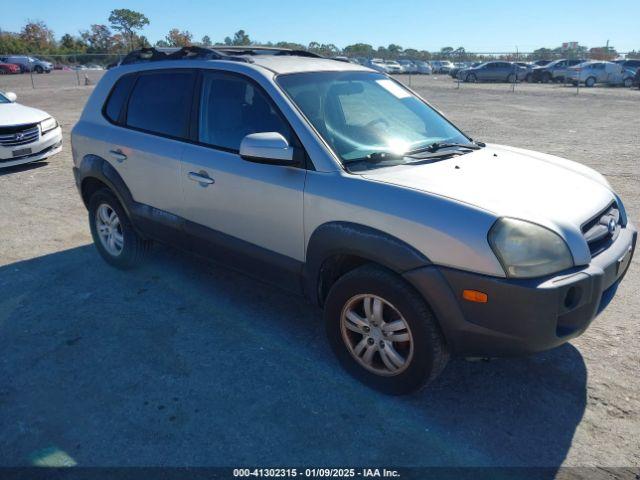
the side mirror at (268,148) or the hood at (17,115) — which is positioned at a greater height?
the side mirror at (268,148)

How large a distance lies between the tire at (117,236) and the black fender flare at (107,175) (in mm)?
160

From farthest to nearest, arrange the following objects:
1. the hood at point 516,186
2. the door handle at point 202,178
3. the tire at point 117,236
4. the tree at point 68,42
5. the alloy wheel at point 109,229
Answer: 1. the tree at point 68,42
2. the alloy wheel at point 109,229
3. the tire at point 117,236
4. the door handle at point 202,178
5. the hood at point 516,186

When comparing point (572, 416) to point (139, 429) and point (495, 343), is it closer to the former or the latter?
point (495, 343)

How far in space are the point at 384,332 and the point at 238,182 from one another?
54.3 inches

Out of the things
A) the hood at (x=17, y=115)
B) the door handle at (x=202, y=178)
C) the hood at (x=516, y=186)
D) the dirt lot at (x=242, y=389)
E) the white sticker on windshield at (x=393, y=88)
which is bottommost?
the dirt lot at (x=242, y=389)

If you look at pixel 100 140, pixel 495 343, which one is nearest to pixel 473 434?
pixel 495 343

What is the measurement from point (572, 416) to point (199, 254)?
272 cm

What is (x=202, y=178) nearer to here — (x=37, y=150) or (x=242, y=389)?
(x=242, y=389)

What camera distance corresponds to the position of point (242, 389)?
315 centimetres

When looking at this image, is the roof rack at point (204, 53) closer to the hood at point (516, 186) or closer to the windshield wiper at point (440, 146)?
the windshield wiper at point (440, 146)

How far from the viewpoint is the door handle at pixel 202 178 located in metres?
3.72

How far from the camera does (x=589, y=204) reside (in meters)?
3.00

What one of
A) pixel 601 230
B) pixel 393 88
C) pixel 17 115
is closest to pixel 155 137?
pixel 393 88

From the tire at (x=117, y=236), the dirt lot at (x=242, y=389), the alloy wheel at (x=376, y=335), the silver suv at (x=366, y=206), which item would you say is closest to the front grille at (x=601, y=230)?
the silver suv at (x=366, y=206)
